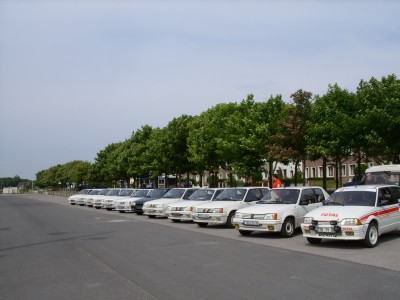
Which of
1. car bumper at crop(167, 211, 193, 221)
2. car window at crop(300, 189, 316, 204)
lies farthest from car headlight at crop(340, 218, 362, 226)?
car bumper at crop(167, 211, 193, 221)

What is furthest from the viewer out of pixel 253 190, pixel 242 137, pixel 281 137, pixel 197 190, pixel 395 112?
pixel 242 137

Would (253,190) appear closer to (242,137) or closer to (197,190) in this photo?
(197,190)

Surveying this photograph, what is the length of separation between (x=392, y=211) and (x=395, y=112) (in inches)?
476

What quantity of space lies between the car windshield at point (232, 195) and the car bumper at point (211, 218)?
1.08 meters

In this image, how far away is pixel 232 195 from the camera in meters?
18.6

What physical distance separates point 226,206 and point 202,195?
3.79 metres

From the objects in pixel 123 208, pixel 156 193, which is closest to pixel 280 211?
pixel 156 193

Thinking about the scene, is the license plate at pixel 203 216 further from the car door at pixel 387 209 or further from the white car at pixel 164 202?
the car door at pixel 387 209

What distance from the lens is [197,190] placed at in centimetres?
2233

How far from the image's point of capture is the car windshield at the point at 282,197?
15375 mm

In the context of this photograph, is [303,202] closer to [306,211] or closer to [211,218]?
[306,211]

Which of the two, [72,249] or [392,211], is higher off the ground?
[392,211]

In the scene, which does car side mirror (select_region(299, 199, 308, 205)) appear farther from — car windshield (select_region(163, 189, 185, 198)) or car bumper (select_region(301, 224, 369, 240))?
car windshield (select_region(163, 189, 185, 198))

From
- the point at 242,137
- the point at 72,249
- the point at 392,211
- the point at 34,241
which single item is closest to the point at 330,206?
the point at 392,211
